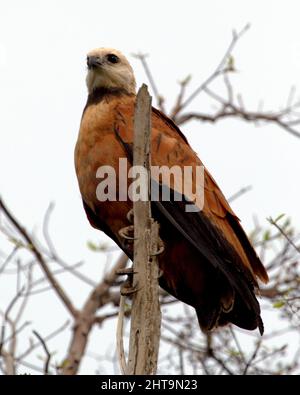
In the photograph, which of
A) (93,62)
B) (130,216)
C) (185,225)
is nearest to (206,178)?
(185,225)

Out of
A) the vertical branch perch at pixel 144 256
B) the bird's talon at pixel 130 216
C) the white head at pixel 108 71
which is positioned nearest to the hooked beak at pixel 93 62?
the white head at pixel 108 71

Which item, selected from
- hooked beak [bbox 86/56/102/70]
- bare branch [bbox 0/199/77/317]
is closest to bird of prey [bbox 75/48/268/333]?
hooked beak [bbox 86/56/102/70]

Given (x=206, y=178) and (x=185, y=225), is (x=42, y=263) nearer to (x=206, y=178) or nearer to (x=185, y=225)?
(x=206, y=178)

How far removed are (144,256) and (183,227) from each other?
0.72m

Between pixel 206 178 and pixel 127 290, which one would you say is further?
pixel 206 178

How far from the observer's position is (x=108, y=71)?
743 cm

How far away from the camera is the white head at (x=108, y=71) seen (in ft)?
24.3

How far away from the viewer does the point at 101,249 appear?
927 centimetres

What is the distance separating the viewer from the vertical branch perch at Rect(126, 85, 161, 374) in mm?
5391

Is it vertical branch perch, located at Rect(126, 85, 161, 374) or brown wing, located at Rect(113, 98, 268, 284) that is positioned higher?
brown wing, located at Rect(113, 98, 268, 284)

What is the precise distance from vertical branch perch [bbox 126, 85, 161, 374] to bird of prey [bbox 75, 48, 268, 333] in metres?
0.61

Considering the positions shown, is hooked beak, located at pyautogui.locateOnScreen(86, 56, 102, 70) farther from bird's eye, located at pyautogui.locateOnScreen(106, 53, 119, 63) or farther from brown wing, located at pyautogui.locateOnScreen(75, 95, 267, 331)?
brown wing, located at pyautogui.locateOnScreen(75, 95, 267, 331)

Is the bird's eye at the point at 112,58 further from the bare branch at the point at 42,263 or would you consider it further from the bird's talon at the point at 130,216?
the bare branch at the point at 42,263
